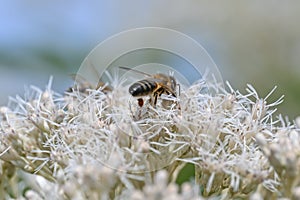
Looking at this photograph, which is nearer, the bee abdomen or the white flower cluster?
the white flower cluster

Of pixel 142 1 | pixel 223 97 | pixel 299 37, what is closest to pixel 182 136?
pixel 223 97

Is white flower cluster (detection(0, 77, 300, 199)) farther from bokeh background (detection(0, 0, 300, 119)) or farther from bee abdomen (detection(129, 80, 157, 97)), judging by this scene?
bokeh background (detection(0, 0, 300, 119))

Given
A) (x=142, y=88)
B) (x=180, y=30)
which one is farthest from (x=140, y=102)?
(x=180, y=30)

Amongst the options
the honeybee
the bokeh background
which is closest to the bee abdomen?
the honeybee

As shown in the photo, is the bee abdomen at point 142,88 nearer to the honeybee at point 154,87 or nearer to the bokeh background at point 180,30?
the honeybee at point 154,87

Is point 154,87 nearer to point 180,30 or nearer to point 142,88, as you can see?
point 142,88

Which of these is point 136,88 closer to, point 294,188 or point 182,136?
point 182,136
